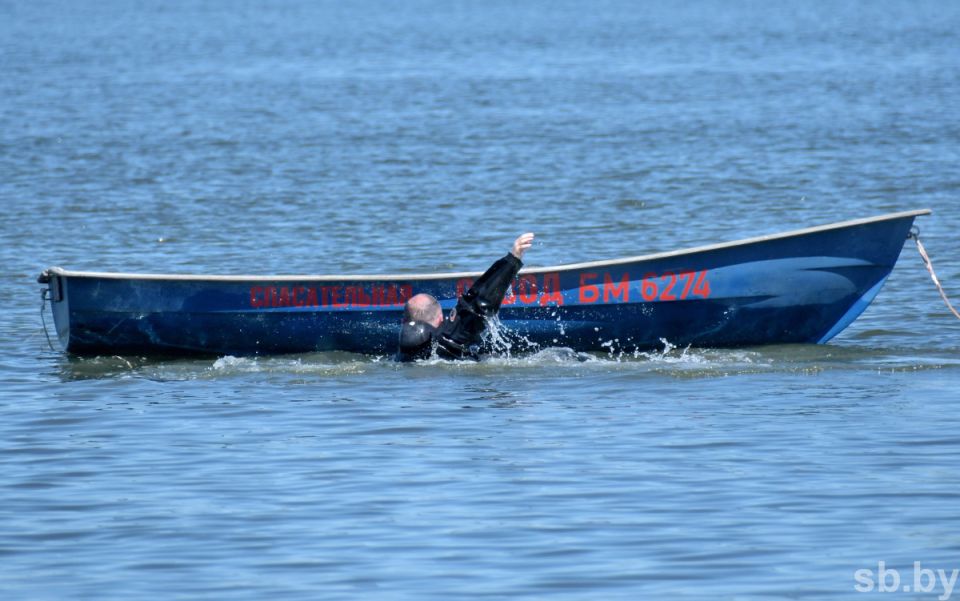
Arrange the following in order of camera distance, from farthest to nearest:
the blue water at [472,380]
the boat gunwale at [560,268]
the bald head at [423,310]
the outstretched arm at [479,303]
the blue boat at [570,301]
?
1. the blue boat at [570,301]
2. the boat gunwale at [560,268]
3. the bald head at [423,310]
4. the outstretched arm at [479,303]
5. the blue water at [472,380]

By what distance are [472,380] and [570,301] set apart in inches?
47.9

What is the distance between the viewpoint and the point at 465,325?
13.4 m

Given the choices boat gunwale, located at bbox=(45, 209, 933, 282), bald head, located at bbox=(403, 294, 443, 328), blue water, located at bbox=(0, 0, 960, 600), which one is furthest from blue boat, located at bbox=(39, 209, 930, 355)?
bald head, located at bbox=(403, 294, 443, 328)

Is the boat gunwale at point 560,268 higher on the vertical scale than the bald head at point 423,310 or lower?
higher

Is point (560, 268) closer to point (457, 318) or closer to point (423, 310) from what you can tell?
point (457, 318)

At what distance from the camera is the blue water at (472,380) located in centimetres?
877

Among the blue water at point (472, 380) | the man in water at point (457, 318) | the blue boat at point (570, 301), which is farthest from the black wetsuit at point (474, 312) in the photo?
the blue boat at point (570, 301)

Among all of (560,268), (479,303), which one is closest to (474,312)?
(479,303)

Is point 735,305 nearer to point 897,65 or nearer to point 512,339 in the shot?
point 512,339

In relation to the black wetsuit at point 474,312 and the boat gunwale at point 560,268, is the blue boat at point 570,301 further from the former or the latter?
the black wetsuit at point 474,312

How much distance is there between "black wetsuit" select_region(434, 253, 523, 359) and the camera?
1302 cm

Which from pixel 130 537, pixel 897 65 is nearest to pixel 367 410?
pixel 130 537

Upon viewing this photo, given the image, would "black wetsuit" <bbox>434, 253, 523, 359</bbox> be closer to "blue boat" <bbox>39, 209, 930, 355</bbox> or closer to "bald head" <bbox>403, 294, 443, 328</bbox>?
"bald head" <bbox>403, 294, 443, 328</bbox>

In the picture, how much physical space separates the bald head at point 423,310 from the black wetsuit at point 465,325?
40mm
